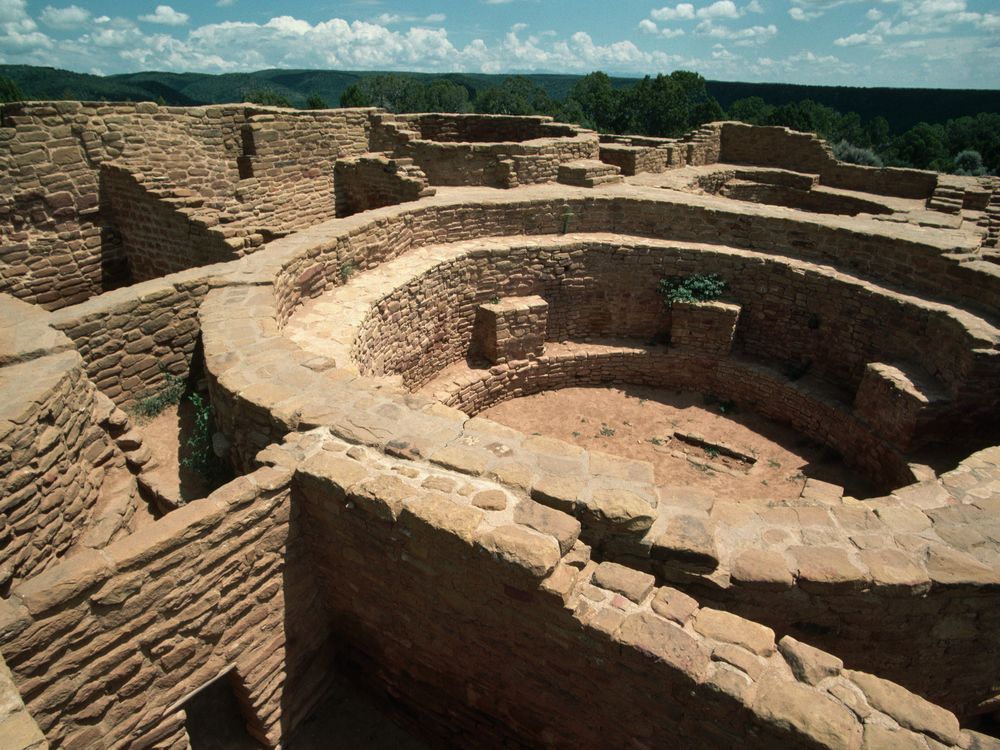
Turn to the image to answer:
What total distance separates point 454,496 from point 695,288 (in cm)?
769

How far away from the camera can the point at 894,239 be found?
29.8 feet

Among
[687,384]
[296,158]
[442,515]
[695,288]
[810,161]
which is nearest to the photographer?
[442,515]

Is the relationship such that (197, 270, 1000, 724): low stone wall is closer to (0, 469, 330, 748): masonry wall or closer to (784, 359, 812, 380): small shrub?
(0, 469, 330, 748): masonry wall

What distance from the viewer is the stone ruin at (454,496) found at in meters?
3.33

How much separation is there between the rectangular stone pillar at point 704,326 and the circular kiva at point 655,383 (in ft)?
0.77

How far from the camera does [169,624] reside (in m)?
3.63

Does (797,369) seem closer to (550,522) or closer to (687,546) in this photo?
(687,546)

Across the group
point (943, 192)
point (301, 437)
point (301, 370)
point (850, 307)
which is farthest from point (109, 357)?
point (943, 192)

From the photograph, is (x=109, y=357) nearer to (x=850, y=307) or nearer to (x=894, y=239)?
(x=850, y=307)

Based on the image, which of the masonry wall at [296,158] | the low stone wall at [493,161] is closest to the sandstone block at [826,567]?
the masonry wall at [296,158]

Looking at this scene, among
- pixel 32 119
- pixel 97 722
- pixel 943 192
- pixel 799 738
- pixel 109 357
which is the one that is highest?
pixel 32 119

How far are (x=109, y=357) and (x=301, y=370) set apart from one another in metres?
2.59

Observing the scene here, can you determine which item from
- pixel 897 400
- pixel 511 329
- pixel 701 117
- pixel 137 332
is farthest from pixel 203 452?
pixel 701 117

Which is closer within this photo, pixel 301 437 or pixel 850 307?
pixel 301 437
